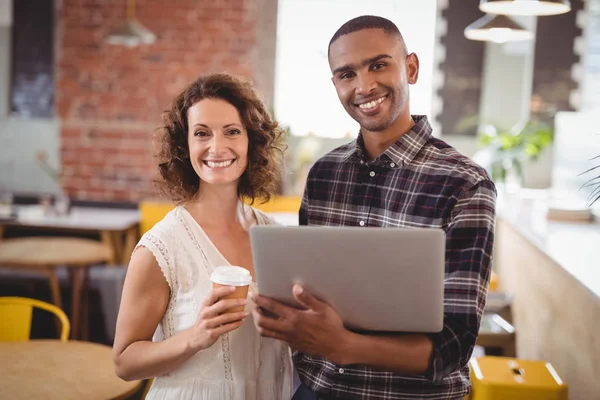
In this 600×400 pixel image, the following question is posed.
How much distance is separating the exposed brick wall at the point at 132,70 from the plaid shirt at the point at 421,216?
4185mm

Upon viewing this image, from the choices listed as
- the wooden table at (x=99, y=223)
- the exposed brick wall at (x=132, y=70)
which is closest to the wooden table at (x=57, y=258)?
the wooden table at (x=99, y=223)

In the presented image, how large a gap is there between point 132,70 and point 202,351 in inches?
181

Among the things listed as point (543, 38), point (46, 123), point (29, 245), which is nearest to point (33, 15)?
point (46, 123)

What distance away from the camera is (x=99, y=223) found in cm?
483

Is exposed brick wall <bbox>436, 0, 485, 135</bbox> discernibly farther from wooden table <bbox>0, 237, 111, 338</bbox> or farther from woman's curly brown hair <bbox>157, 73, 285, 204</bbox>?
woman's curly brown hair <bbox>157, 73, 285, 204</bbox>

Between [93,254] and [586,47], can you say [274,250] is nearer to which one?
[93,254]

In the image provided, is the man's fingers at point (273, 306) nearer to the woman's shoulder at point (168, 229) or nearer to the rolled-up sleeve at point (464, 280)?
the rolled-up sleeve at point (464, 280)

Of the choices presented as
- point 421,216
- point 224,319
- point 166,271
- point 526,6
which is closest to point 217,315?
point 224,319

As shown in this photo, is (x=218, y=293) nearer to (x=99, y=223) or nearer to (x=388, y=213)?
(x=388, y=213)

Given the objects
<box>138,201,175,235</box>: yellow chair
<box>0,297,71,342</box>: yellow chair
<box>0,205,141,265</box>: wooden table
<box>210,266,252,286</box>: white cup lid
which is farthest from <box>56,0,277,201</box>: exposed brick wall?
<box>210,266,252,286</box>: white cup lid

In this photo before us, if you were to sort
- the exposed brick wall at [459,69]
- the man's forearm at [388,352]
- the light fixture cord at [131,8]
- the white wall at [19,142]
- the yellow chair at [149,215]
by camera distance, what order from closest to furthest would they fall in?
the man's forearm at [388,352] → the yellow chair at [149,215] → the exposed brick wall at [459,69] → the light fixture cord at [131,8] → the white wall at [19,142]

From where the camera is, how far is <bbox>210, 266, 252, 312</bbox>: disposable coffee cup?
4.57 ft

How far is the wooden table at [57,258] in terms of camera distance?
438 centimetres

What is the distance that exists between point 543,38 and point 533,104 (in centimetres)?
56
